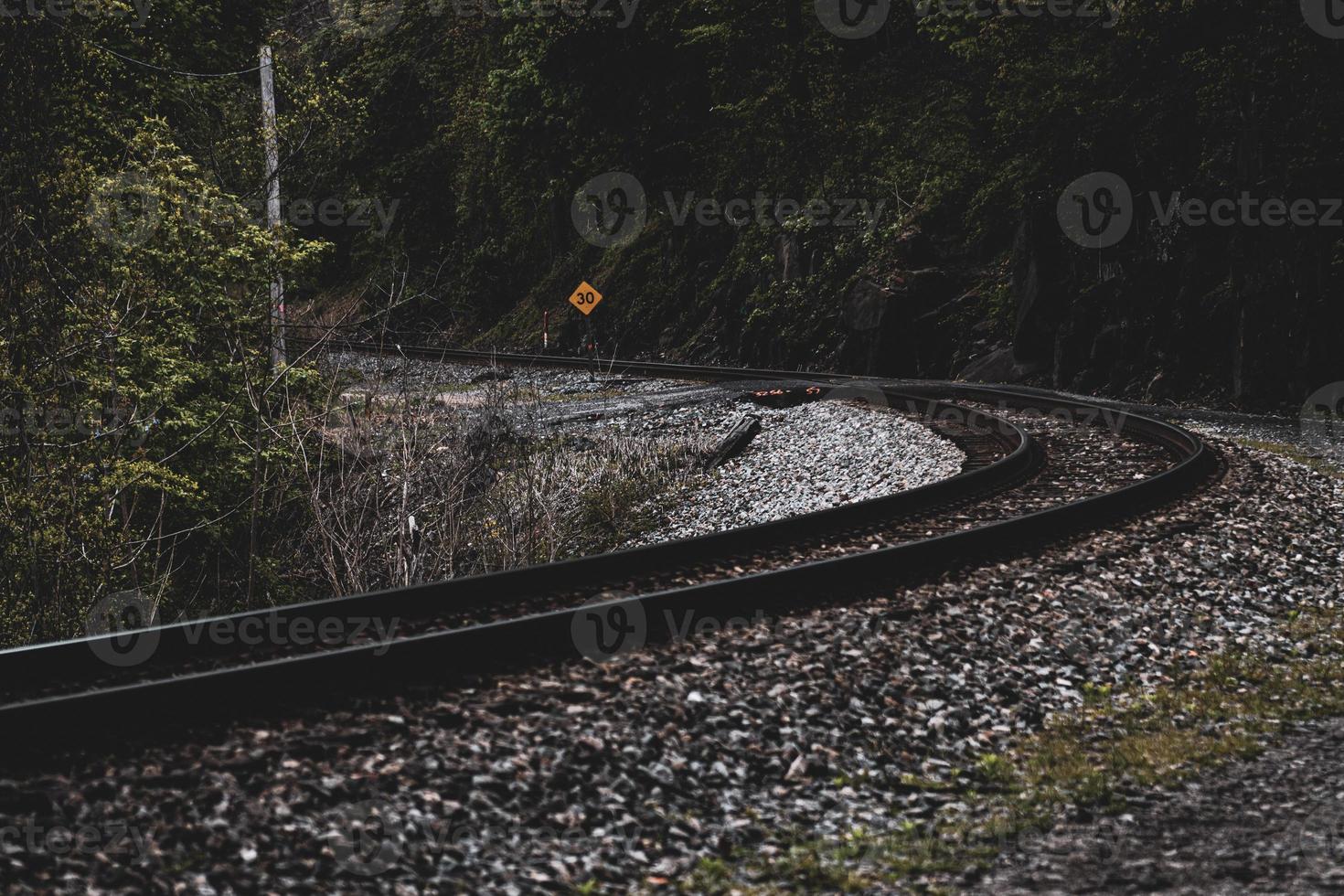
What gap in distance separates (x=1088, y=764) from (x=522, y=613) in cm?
302

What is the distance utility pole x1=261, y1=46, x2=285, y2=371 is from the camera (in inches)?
524

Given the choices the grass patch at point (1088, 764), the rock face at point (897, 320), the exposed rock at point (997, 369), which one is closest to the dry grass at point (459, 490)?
the grass patch at point (1088, 764)

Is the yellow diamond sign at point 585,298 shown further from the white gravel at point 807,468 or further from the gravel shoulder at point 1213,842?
the gravel shoulder at point 1213,842

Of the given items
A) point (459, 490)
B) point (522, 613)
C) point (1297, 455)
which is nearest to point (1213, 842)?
point (522, 613)

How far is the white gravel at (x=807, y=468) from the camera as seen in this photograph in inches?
468

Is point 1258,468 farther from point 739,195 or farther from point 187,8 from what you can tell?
point 739,195

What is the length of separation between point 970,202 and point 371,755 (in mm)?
22080

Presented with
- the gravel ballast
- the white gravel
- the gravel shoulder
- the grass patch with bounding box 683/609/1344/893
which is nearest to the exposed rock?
the white gravel

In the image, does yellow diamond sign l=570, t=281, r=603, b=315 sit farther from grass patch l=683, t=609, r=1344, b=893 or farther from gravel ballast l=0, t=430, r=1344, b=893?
grass patch l=683, t=609, r=1344, b=893

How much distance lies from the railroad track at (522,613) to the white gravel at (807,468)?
169cm

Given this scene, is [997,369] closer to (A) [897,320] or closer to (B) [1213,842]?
(A) [897,320]

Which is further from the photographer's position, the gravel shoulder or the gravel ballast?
the gravel shoulder

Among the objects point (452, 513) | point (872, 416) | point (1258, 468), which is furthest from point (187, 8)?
point (1258, 468)

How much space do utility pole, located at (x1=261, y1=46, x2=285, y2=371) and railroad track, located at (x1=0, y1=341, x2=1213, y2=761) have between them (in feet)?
22.9
